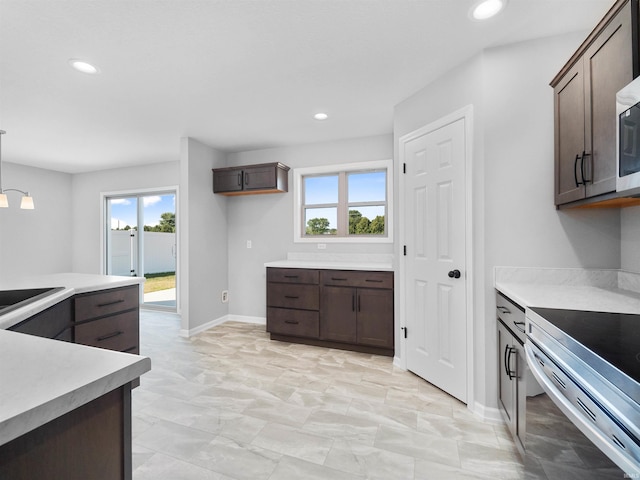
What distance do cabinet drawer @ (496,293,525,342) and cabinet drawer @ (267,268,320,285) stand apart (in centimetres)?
186

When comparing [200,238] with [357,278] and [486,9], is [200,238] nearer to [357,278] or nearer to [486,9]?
[357,278]

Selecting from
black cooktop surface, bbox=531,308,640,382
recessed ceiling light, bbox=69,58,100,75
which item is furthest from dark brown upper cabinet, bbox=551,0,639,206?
recessed ceiling light, bbox=69,58,100,75

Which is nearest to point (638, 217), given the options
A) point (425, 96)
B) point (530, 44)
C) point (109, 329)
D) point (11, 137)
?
point (530, 44)

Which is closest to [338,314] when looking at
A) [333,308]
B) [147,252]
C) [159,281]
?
[333,308]

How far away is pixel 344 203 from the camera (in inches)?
158

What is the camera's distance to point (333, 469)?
1.59 meters

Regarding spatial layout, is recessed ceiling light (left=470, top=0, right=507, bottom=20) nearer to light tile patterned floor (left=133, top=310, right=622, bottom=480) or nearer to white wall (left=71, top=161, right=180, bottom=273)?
light tile patterned floor (left=133, top=310, right=622, bottom=480)

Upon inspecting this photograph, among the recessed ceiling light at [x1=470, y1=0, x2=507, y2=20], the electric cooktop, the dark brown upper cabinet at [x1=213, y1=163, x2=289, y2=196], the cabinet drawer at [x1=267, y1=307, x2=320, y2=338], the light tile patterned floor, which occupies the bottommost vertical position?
the light tile patterned floor

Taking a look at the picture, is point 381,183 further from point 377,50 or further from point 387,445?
point 387,445

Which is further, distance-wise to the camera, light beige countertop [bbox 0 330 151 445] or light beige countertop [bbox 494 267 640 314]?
light beige countertop [bbox 494 267 640 314]

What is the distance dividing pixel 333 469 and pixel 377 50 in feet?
8.69

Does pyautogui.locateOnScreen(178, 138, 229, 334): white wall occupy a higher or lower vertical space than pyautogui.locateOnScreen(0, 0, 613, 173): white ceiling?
lower

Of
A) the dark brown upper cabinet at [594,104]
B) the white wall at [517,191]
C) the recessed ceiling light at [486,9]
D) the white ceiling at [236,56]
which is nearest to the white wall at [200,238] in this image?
the white ceiling at [236,56]

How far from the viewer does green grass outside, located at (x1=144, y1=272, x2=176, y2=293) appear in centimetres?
528
